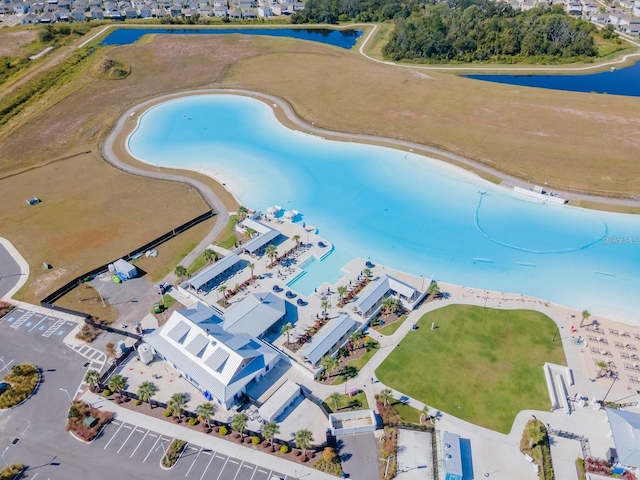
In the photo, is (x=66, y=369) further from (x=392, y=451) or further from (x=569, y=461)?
(x=569, y=461)

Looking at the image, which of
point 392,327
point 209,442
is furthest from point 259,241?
point 209,442

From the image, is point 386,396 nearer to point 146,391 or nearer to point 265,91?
point 146,391

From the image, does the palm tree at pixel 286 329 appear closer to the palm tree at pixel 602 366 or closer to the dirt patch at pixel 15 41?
the palm tree at pixel 602 366

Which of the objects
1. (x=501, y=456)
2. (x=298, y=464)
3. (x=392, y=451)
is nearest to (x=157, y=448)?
(x=298, y=464)

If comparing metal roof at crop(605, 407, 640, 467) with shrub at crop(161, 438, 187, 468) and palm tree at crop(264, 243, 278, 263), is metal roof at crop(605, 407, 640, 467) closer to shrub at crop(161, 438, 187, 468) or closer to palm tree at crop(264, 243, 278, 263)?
shrub at crop(161, 438, 187, 468)

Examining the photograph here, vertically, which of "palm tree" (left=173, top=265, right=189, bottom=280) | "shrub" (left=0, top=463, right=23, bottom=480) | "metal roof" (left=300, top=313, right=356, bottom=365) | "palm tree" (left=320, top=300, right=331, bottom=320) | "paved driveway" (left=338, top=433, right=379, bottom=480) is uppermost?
"palm tree" (left=173, top=265, right=189, bottom=280)

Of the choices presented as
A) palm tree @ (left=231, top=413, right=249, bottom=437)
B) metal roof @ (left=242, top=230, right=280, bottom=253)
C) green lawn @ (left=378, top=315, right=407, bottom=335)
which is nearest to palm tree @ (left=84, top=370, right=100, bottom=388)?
palm tree @ (left=231, top=413, right=249, bottom=437)
